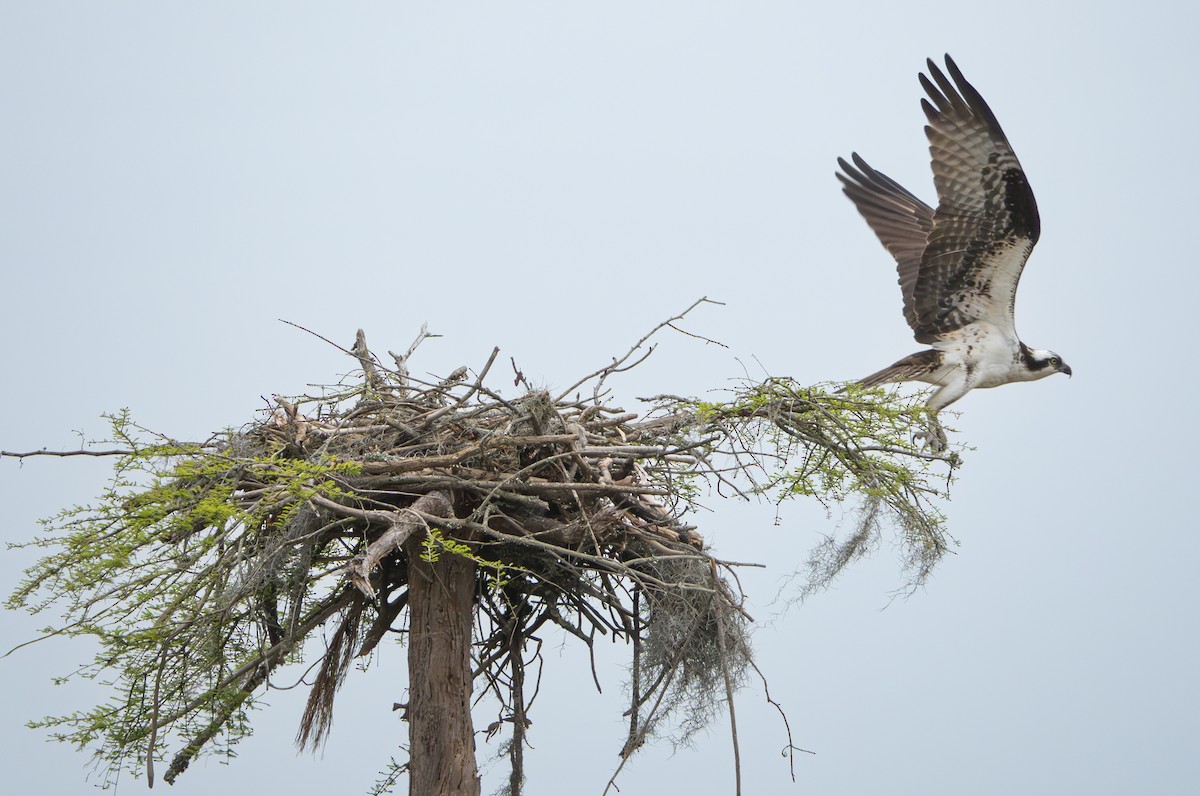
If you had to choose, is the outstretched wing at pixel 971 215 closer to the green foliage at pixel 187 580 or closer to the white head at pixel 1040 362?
the white head at pixel 1040 362

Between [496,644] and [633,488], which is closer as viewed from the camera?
[633,488]

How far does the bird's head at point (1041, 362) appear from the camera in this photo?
4574 mm

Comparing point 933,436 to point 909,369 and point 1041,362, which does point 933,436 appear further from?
point 1041,362

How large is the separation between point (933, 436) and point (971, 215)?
1.00m

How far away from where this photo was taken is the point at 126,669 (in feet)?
11.0

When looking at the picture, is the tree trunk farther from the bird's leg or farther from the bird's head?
the bird's head

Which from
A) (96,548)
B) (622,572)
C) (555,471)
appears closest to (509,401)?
(555,471)

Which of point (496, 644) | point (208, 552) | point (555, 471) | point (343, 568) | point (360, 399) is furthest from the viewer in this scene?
point (496, 644)

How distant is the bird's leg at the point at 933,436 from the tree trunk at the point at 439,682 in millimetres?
1545

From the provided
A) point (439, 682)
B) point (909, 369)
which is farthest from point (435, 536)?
point (909, 369)

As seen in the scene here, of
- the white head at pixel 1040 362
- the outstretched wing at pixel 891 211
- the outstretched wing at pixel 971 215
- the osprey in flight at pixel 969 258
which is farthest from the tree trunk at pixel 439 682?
the outstretched wing at pixel 891 211

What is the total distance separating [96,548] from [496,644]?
4.87 ft

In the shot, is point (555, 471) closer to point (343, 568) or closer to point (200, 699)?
point (343, 568)

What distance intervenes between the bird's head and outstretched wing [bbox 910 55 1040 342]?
0.19 meters
